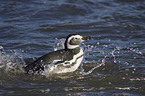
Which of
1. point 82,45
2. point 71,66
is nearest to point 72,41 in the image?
point 71,66

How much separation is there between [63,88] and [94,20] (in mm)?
6795

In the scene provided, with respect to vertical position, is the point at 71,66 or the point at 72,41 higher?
the point at 72,41

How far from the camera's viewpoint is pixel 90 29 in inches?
488

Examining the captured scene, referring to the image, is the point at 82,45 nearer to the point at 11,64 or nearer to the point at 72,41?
the point at 72,41

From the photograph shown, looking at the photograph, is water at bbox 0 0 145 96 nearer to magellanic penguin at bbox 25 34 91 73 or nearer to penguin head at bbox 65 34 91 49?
magellanic penguin at bbox 25 34 91 73

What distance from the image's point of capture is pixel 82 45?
10641 mm

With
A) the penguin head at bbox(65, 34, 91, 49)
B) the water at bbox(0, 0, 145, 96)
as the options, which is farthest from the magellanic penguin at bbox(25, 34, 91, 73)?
the water at bbox(0, 0, 145, 96)

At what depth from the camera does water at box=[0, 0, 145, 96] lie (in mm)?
7141

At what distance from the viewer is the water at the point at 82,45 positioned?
7.14 meters

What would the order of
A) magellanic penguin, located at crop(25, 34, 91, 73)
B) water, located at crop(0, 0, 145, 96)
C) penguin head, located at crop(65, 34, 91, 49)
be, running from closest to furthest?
water, located at crop(0, 0, 145, 96) < magellanic penguin, located at crop(25, 34, 91, 73) < penguin head, located at crop(65, 34, 91, 49)

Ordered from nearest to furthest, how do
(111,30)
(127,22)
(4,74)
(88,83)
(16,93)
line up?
(16,93), (88,83), (4,74), (111,30), (127,22)

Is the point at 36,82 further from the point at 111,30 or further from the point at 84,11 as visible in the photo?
the point at 84,11

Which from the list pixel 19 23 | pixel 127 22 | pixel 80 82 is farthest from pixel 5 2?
pixel 80 82

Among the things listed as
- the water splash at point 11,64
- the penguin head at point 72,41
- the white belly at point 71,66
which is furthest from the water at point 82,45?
the penguin head at point 72,41
